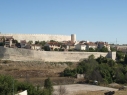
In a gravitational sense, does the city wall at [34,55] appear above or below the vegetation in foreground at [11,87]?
above

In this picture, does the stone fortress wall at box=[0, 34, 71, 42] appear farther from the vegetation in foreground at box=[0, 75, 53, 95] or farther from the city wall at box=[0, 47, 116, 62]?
the vegetation in foreground at box=[0, 75, 53, 95]

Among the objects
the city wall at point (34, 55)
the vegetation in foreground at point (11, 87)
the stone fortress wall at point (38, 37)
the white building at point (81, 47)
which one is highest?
the stone fortress wall at point (38, 37)

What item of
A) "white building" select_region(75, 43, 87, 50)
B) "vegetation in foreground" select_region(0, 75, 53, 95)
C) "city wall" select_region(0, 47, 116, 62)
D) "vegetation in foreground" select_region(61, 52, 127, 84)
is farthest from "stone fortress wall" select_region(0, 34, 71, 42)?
"vegetation in foreground" select_region(0, 75, 53, 95)

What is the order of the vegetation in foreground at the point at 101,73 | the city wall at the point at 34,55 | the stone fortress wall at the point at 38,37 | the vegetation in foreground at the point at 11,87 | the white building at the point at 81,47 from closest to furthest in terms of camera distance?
1. the vegetation in foreground at the point at 11,87
2. the vegetation in foreground at the point at 101,73
3. the city wall at the point at 34,55
4. the white building at the point at 81,47
5. the stone fortress wall at the point at 38,37

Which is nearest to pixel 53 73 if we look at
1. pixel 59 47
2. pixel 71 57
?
pixel 71 57

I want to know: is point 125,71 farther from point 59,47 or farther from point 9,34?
point 9,34

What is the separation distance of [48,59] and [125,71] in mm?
10957

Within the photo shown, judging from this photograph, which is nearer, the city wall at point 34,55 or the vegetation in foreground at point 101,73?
the vegetation in foreground at point 101,73

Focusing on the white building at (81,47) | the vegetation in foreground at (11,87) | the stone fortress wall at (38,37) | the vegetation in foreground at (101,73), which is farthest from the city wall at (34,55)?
the vegetation in foreground at (11,87)

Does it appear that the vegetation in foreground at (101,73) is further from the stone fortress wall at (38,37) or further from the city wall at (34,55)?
the stone fortress wall at (38,37)

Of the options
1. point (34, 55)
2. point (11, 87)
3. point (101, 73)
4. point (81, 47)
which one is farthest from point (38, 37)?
point (11, 87)

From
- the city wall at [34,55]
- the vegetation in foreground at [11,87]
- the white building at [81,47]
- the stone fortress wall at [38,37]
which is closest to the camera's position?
the vegetation in foreground at [11,87]

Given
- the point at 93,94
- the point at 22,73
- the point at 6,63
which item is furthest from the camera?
the point at 6,63

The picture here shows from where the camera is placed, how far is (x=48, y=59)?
3775 cm
